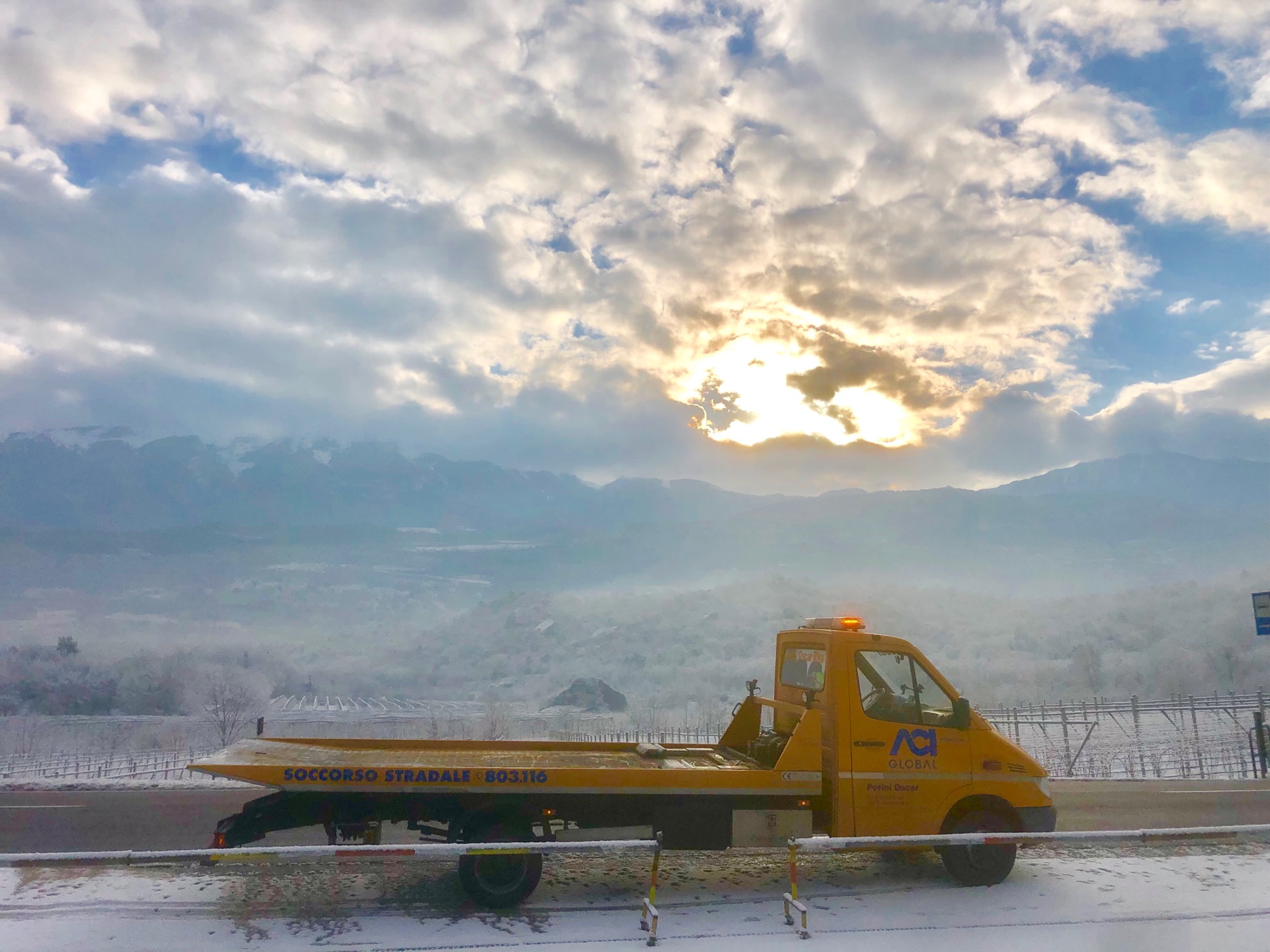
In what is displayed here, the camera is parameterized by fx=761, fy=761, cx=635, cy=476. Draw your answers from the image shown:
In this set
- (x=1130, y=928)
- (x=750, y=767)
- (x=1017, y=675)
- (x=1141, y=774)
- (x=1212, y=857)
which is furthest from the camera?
(x=1017, y=675)

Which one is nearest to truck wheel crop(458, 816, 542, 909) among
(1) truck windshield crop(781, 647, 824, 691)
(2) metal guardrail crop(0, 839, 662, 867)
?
(2) metal guardrail crop(0, 839, 662, 867)

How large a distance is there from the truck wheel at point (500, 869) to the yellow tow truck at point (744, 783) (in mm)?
12

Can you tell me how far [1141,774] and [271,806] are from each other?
942 inches

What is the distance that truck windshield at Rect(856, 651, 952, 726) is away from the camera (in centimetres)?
791

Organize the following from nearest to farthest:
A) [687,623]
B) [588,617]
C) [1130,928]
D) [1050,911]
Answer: [1130,928] → [1050,911] → [687,623] → [588,617]

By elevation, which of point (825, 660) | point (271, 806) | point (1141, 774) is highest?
point (825, 660)

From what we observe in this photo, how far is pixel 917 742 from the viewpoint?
25.7ft

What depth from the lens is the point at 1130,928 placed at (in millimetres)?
6621

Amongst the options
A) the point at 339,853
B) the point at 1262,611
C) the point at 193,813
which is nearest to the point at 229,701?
the point at 193,813

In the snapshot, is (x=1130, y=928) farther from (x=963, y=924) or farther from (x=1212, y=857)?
(x=1212, y=857)

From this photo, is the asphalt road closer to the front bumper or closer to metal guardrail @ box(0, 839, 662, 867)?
metal guardrail @ box(0, 839, 662, 867)

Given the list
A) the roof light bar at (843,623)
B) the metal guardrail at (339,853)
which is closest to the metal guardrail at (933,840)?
the metal guardrail at (339,853)

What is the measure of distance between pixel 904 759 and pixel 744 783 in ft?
5.80

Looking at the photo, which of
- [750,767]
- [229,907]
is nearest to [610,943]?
[750,767]
